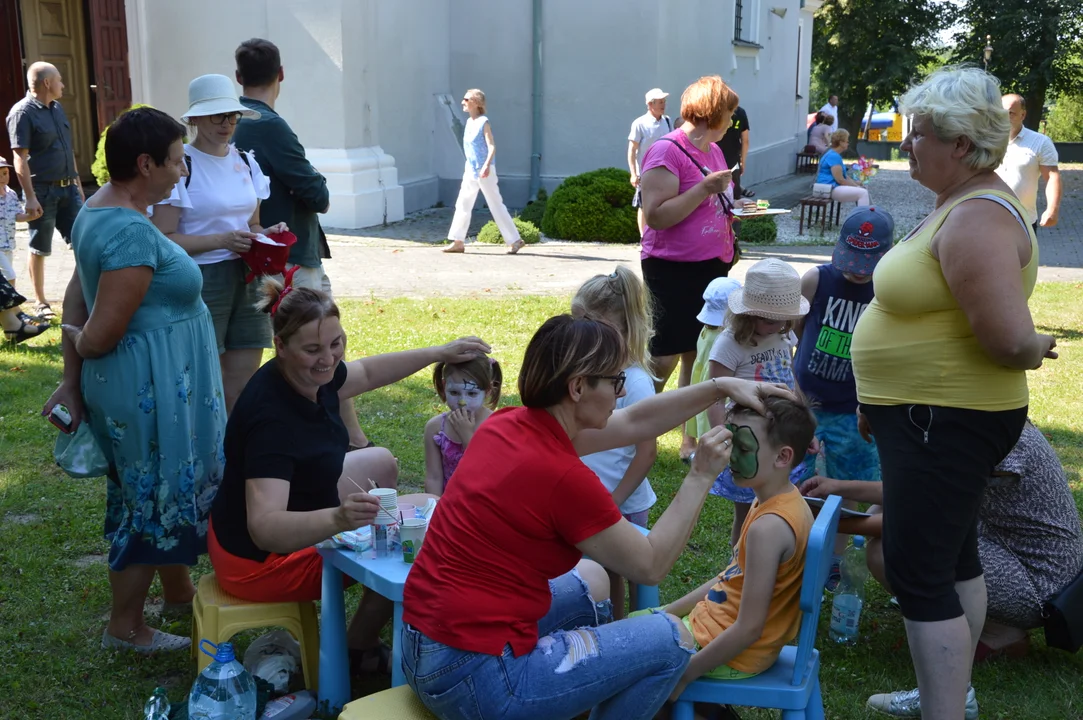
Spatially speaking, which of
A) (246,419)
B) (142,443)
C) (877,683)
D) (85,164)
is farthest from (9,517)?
(85,164)

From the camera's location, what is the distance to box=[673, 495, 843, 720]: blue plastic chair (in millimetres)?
2576

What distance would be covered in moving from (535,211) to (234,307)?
10011mm

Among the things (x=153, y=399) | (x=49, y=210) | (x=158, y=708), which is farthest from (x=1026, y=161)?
(x=49, y=210)

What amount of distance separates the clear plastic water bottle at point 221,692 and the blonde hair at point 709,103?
3.44m

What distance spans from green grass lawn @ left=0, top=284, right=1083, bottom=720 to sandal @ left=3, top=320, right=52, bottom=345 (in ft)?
0.24

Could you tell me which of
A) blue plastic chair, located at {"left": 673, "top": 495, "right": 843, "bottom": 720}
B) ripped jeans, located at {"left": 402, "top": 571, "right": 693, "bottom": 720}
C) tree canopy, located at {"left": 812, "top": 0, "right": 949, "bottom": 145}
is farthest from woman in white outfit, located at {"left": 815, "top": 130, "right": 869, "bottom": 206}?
tree canopy, located at {"left": 812, "top": 0, "right": 949, "bottom": 145}

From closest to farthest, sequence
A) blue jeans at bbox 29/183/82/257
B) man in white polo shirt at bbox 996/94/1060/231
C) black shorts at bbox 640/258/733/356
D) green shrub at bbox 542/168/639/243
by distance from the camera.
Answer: black shorts at bbox 640/258/733/356 → man in white polo shirt at bbox 996/94/1060/231 → blue jeans at bbox 29/183/82/257 → green shrub at bbox 542/168/639/243

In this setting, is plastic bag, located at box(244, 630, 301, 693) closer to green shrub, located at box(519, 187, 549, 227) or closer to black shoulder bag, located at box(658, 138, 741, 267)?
black shoulder bag, located at box(658, 138, 741, 267)

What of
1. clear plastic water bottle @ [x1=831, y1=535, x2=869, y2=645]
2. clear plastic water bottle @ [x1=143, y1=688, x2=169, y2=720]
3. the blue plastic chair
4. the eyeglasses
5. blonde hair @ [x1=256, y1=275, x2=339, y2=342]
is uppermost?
the eyeglasses

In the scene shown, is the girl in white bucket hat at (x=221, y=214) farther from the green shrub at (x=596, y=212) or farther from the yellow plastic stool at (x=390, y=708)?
the green shrub at (x=596, y=212)

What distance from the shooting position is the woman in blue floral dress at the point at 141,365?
321cm

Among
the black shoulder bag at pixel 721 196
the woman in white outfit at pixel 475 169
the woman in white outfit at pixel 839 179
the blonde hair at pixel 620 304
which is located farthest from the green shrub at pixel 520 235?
the blonde hair at pixel 620 304

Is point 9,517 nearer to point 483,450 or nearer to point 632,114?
point 483,450

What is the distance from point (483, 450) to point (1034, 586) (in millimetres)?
2097
